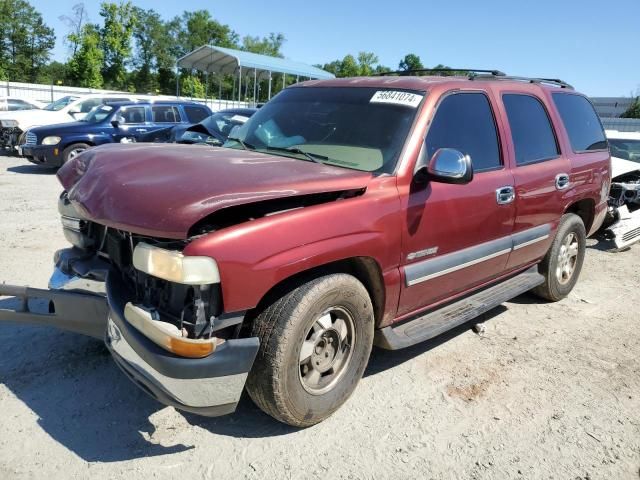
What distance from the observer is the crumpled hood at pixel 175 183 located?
92.4 inches

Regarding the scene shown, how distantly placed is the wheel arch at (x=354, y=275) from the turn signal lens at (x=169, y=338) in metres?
0.35

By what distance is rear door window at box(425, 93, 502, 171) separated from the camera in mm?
3496

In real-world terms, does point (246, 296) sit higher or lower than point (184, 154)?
lower

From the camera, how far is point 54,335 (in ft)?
12.5

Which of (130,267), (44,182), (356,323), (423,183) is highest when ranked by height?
(423,183)

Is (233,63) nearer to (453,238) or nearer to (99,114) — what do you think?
(99,114)

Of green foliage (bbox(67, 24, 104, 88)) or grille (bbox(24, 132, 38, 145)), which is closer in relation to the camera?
grille (bbox(24, 132, 38, 145))

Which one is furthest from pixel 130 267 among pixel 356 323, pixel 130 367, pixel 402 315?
pixel 402 315

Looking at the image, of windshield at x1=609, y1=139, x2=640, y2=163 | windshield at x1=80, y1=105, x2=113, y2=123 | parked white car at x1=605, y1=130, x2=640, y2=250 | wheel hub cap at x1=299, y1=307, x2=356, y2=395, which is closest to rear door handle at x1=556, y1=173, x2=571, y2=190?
wheel hub cap at x1=299, y1=307, x2=356, y2=395

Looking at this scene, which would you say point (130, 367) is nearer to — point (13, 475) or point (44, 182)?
point (13, 475)

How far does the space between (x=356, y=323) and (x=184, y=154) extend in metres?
1.44

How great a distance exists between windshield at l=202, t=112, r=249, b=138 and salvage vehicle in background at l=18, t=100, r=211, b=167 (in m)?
2.41

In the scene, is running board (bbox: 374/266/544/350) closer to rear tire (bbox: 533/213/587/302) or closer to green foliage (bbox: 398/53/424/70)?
rear tire (bbox: 533/213/587/302)

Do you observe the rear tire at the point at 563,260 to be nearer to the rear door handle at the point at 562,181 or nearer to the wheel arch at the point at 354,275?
the rear door handle at the point at 562,181
